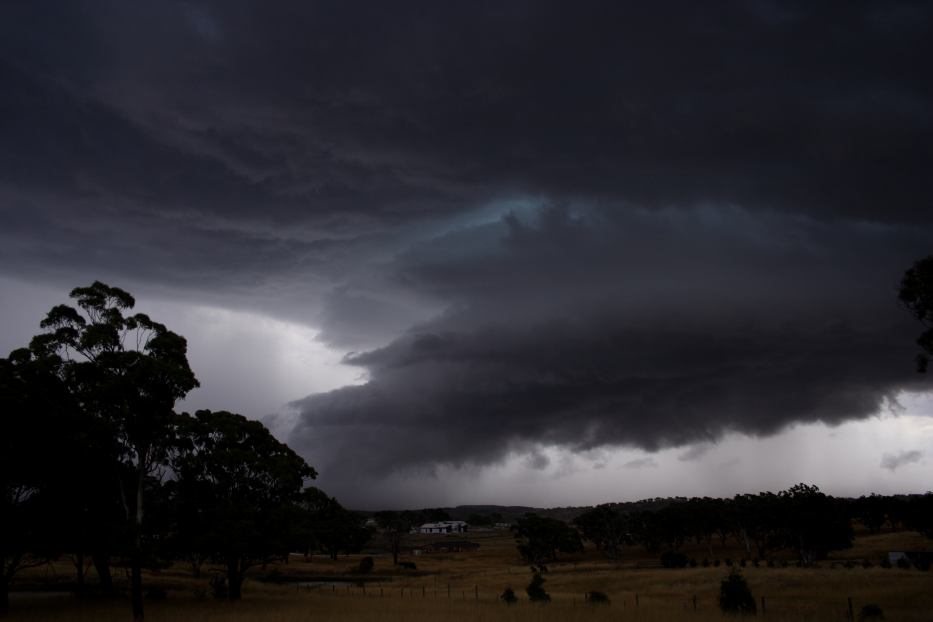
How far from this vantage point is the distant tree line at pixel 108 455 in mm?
34281

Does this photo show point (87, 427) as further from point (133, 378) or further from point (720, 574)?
point (720, 574)

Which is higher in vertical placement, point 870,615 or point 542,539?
point 870,615

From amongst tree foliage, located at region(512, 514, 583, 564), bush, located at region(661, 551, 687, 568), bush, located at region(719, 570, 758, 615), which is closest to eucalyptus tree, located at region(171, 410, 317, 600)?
bush, located at region(719, 570, 758, 615)

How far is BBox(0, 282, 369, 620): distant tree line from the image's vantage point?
3428 cm

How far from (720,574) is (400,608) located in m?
35.3

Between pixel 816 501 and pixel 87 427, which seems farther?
pixel 816 501

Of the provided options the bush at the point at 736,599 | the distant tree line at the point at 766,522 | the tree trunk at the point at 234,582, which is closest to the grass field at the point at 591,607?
the bush at the point at 736,599

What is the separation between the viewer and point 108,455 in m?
38.0

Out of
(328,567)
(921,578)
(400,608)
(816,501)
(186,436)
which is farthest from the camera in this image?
(328,567)

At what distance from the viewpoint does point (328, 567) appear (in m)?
118

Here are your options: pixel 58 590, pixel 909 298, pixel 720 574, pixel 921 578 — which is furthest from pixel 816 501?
pixel 58 590

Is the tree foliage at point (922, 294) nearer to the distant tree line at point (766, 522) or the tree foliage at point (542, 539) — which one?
the distant tree line at point (766, 522)

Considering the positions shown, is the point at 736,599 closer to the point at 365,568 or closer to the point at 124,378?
the point at 124,378

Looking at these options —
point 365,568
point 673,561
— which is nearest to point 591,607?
point 673,561
